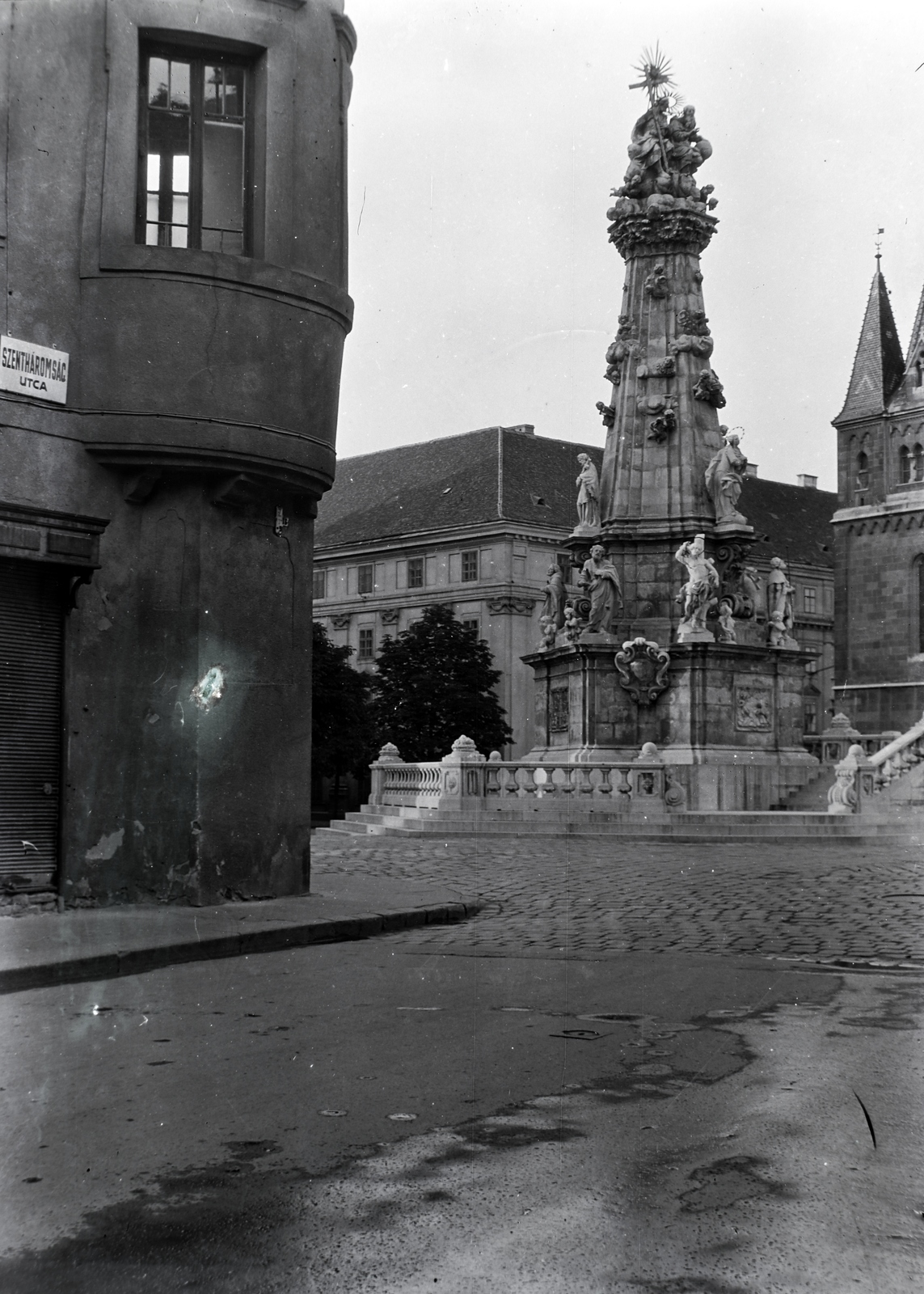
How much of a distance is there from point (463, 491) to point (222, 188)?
60.8 metres

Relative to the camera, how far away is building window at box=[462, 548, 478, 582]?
236ft

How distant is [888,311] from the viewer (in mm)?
74938

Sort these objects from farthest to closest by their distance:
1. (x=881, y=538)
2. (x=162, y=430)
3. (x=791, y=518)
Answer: (x=791, y=518)
(x=881, y=538)
(x=162, y=430)

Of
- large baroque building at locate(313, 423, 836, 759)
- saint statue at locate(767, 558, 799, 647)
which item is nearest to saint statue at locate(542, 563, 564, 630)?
saint statue at locate(767, 558, 799, 647)

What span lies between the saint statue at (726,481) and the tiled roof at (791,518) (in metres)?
50.7

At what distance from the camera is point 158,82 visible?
13.2 m

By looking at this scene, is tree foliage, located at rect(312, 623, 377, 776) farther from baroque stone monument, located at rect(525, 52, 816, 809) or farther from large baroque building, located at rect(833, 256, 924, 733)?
large baroque building, located at rect(833, 256, 924, 733)

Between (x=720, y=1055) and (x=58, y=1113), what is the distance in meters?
2.91

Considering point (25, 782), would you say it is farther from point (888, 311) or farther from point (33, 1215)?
point (888, 311)

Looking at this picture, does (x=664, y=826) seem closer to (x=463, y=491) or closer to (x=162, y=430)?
(x=162, y=430)

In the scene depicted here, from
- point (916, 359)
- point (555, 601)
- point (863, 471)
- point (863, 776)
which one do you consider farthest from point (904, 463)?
point (863, 776)

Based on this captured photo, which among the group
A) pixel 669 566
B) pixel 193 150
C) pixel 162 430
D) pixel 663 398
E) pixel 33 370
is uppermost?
pixel 663 398

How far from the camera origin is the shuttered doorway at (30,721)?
38.8 ft

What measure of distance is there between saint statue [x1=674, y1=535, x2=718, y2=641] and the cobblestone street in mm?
6860
